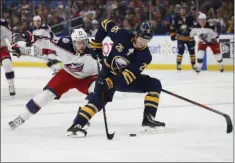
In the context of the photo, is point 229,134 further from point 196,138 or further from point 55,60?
point 55,60

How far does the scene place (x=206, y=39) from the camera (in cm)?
1094

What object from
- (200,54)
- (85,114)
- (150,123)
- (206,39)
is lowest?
(200,54)

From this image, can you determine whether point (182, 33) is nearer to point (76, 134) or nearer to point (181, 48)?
point (181, 48)

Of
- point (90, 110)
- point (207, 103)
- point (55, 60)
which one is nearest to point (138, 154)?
point (90, 110)

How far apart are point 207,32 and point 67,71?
6560mm

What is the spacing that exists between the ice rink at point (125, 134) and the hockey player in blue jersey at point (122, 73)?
0.57 ft

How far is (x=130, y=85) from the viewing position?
464 cm

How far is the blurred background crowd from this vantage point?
38.1 ft

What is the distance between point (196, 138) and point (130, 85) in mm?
687

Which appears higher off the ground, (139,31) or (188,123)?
(139,31)

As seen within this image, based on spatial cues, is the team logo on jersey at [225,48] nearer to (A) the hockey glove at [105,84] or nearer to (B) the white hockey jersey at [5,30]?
(B) the white hockey jersey at [5,30]

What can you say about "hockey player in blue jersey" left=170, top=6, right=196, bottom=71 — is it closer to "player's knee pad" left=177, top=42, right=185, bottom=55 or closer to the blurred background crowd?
"player's knee pad" left=177, top=42, right=185, bottom=55

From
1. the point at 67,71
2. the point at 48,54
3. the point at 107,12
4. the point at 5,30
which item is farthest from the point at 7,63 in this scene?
the point at 107,12

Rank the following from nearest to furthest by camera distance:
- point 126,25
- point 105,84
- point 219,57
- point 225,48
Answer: point 105,84
point 219,57
point 225,48
point 126,25
